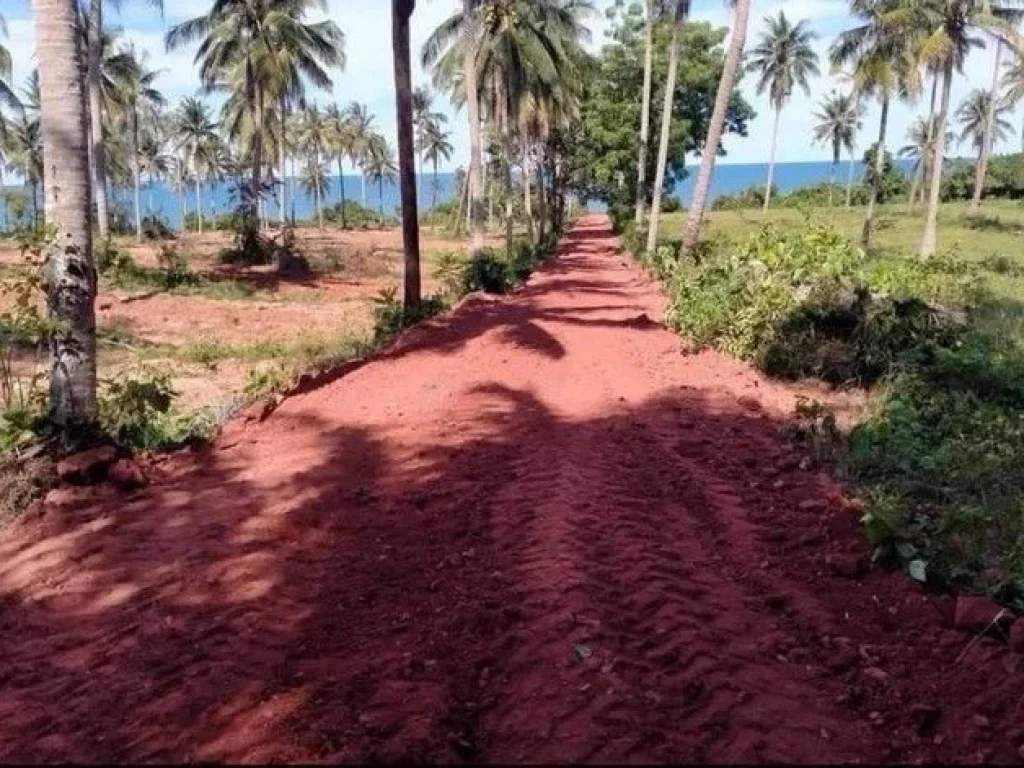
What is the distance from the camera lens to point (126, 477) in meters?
6.66

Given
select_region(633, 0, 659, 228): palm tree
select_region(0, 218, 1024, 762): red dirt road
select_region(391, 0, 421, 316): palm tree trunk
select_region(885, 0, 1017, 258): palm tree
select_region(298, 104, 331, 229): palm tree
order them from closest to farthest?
select_region(0, 218, 1024, 762): red dirt road, select_region(391, 0, 421, 316): palm tree trunk, select_region(885, 0, 1017, 258): palm tree, select_region(633, 0, 659, 228): palm tree, select_region(298, 104, 331, 229): palm tree

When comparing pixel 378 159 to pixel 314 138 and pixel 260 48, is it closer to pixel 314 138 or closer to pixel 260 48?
pixel 314 138

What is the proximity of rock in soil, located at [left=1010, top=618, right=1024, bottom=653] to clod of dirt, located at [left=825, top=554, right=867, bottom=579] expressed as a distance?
0.90m

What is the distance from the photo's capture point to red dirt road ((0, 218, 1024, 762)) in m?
3.34

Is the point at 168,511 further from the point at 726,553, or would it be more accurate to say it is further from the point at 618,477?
the point at 726,553

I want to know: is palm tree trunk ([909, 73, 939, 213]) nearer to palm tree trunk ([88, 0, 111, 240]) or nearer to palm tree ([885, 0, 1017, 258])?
palm tree ([885, 0, 1017, 258])

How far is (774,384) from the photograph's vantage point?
993cm

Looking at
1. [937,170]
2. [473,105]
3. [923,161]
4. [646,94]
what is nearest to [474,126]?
[473,105]

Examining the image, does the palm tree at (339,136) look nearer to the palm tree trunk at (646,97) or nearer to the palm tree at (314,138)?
the palm tree at (314,138)

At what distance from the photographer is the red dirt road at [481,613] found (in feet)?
11.0

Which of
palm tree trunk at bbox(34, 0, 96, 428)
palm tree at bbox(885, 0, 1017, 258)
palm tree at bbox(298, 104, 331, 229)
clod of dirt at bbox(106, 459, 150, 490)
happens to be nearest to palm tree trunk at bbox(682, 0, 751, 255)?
palm tree at bbox(885, 0, 1017, 258)

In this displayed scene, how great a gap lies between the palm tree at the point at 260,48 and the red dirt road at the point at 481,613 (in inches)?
963

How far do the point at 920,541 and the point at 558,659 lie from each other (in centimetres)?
260

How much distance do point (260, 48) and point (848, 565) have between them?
99.2ft
